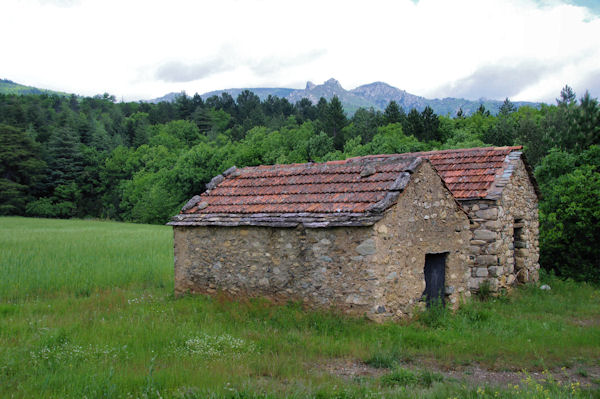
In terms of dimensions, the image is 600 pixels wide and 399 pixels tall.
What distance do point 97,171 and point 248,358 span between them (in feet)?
220

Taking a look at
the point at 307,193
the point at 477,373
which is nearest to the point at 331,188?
the point at 307,193

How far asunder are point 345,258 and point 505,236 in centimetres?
704

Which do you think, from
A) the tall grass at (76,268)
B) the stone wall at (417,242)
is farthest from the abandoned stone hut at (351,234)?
the tall grass at (76,268)

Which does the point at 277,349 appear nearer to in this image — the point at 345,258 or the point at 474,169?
the point at 345,258

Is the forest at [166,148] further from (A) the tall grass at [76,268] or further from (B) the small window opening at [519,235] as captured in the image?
(A) the tall grass at [76,268]

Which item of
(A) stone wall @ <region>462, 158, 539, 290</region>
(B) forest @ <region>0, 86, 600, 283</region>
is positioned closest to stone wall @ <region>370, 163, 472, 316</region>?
(A) stone wall @ <region>462, 158, 539, 290</region>

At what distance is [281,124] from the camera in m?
83.4

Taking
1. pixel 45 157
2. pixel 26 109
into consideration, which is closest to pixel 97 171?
pixel 45 157

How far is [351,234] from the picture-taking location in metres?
9.84

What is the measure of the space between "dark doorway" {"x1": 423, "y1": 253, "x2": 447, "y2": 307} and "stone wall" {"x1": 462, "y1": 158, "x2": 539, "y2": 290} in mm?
2314

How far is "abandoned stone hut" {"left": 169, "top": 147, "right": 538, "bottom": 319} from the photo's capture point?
9.88 metres

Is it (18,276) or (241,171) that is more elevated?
(241,171)

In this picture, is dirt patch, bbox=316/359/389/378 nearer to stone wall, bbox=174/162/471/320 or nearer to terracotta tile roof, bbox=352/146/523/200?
stone wall, bbox=174/162/471/320

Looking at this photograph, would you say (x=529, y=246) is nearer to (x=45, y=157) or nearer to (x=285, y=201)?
(x=285, y=201)
